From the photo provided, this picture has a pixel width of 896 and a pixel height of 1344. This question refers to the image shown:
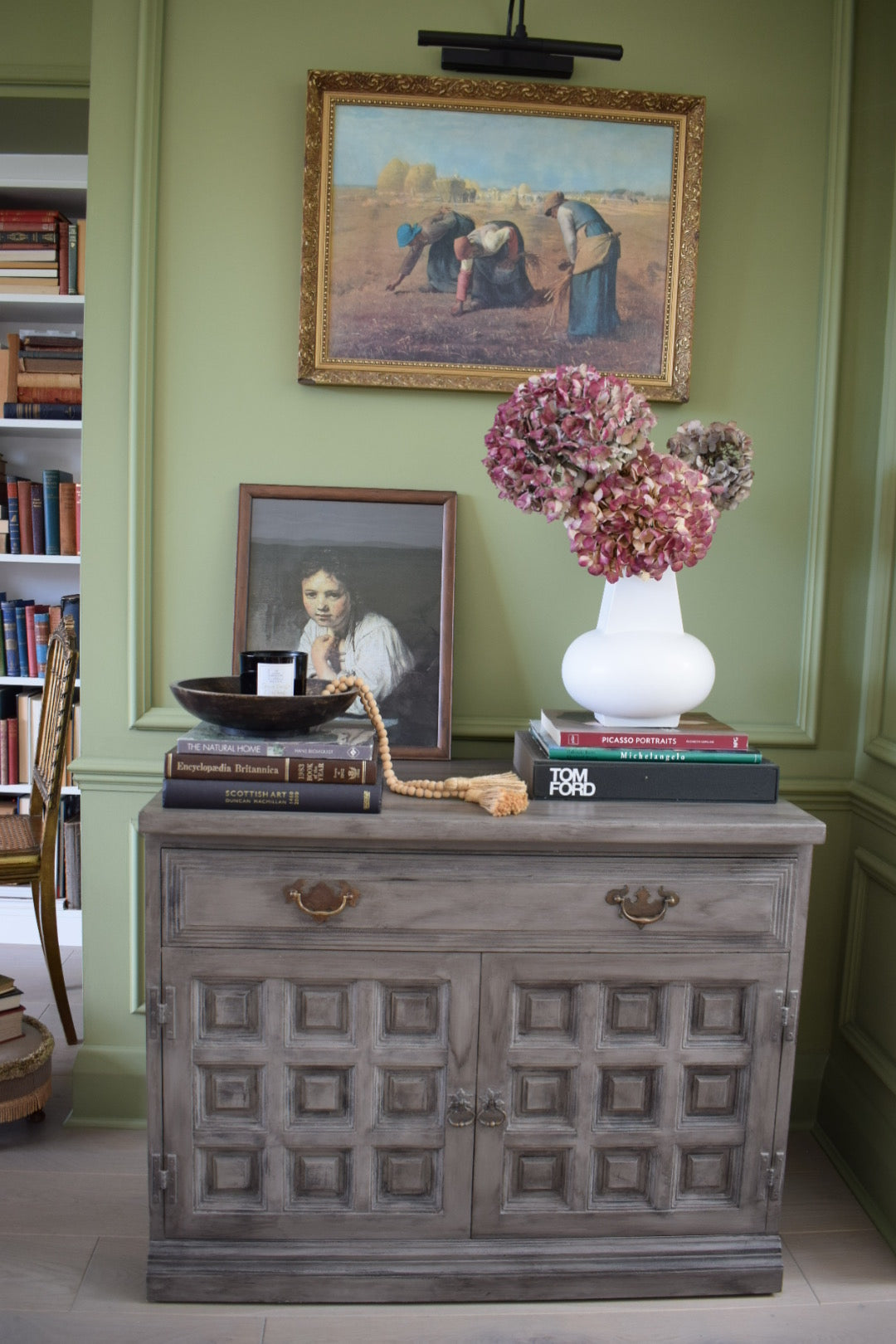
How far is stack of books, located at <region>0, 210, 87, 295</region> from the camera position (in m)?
3.18

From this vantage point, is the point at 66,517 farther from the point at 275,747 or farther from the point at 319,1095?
the point at 319,1095

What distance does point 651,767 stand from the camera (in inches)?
65.4

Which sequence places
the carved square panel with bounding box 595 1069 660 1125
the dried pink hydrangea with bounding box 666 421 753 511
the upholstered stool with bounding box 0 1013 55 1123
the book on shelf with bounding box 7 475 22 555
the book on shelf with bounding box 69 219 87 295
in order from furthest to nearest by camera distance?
the book on shelf with bounding box 7 475 22 555 < the book on shelf with bounding box 69 219 87 295 < the upholstered stool with bounding box 0 1013 55 1123 < the dried pink hydrangea with bounding box 666 421 753 511 < the carved square panel with bounding box 595 1069 660 1125

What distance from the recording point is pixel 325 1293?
1.65 metres

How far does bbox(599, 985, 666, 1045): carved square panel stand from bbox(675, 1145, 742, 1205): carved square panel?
23 cm

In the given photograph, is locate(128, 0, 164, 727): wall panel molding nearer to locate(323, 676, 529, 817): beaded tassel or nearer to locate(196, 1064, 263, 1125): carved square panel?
locate(323, 676, 529, 817): beaded tassel

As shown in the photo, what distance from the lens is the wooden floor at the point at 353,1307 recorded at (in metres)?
1.58

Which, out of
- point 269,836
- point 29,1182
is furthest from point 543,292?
point 29,1182

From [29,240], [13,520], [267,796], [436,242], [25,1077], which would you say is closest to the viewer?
[267,796]

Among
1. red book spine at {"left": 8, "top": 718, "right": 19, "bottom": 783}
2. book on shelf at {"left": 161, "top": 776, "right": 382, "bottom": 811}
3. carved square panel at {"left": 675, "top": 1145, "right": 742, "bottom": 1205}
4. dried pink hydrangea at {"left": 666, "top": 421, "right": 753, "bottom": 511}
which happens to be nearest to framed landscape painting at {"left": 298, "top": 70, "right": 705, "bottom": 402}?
dried pink hydrangea at {"left": 666, "top": 421, "right": 753, "bottom": 511}

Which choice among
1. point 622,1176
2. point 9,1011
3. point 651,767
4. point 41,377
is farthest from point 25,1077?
point 41,377

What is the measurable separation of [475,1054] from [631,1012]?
0.92 feet

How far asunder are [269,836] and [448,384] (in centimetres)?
102

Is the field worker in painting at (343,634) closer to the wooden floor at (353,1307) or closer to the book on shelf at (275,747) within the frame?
the book on shelf at (275,747)
